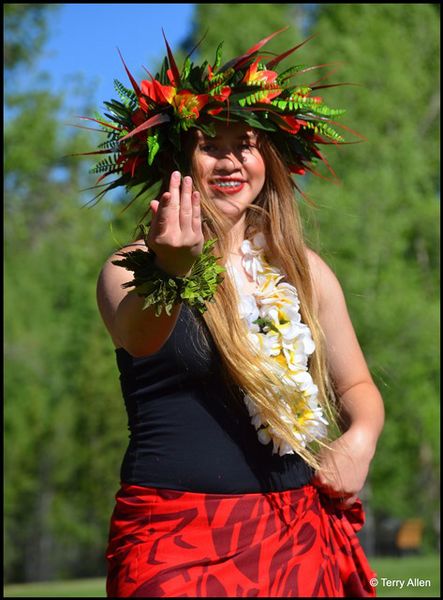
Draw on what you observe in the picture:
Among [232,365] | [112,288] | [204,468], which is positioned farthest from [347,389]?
[112,288]

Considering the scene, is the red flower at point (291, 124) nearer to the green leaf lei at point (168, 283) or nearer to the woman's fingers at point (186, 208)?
the green leaf lei at point (168, 283)

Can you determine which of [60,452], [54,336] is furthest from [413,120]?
[60,452]

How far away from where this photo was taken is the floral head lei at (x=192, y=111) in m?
3.20

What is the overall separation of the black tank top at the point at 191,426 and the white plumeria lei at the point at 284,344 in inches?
2.9

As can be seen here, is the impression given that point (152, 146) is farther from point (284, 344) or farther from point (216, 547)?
point (216, 547)

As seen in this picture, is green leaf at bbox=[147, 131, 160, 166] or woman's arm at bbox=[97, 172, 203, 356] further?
green leaf at bbox=[147, 131, 160, 166]

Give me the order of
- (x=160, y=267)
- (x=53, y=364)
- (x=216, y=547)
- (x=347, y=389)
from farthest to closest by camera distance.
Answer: (x=53, y=364) → (x=347, y=389) → (x=216, y=547) → (x=160, y=267)

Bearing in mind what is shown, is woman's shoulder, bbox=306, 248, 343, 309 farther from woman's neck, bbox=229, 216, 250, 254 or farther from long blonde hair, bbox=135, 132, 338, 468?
woman's neck, bbox=229, 216, 250, 254

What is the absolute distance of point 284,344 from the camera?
10.1ft

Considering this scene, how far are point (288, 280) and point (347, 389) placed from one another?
0.44 meters

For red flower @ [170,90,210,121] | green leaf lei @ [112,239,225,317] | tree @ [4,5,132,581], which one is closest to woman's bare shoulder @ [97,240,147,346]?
green leaf lei @ [112,239,225,317]

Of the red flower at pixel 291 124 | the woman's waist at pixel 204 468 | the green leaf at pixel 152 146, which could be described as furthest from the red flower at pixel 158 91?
the woman's waist at pixel 204 468

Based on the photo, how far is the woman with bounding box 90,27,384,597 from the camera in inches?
105

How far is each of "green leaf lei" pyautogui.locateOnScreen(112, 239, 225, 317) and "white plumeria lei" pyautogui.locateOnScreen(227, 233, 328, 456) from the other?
0.48m
